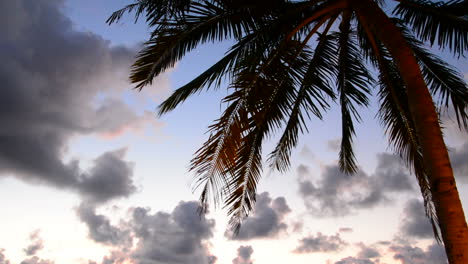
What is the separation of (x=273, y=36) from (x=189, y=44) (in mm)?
1344

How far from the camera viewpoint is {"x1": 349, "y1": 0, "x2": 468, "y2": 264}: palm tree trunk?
4000mm

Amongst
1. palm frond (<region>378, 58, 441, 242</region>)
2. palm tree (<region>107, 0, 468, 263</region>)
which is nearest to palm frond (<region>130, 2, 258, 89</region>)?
palm tree (<region>107, 0, 468, 263</region>)

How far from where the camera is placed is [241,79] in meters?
5.31

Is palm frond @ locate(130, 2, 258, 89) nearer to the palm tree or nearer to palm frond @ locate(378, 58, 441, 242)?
the palm tree

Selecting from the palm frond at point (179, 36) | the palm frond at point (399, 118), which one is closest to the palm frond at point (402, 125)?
the palm frond at point (399, 118)

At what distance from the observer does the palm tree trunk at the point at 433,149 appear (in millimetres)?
4000

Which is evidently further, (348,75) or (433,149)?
(348,75)

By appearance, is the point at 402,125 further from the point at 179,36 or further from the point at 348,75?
the point at 179,36

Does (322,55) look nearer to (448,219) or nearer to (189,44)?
(189,44)

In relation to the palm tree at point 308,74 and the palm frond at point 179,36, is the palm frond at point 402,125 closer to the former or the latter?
the palm tree at point 308,74

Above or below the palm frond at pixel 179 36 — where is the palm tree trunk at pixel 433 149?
below

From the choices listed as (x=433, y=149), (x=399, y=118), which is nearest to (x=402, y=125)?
(x=399, y=118)

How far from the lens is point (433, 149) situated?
4.40 meters

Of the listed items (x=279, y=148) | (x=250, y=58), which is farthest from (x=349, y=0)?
(x=279, y=148)
